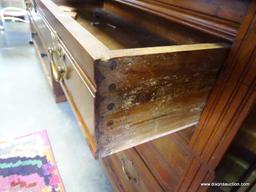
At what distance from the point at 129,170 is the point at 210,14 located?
2.31ft

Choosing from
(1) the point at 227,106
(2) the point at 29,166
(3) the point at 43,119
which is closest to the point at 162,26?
(1) the point at 227,106

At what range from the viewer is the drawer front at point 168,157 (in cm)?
59

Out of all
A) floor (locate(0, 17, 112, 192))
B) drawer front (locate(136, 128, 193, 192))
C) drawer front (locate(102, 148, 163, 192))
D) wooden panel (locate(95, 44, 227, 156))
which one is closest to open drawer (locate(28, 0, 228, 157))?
wooden panel (locate(95, 44, 227, 156))

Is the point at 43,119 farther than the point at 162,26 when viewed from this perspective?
Yes

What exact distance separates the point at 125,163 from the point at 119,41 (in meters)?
0.56

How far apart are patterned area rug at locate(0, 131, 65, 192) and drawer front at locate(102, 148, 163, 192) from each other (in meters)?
0.30

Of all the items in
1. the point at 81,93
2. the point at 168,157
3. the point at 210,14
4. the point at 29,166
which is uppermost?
the point at 210,14

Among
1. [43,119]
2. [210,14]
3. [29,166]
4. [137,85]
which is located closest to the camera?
[137,85]

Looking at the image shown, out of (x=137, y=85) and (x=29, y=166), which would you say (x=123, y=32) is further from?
(x=29, y=166)

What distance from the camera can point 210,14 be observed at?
0.46 meters

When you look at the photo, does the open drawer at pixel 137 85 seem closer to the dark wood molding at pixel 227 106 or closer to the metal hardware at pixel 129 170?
the dark wood molding at pixel 227 106

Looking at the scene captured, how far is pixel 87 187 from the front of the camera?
109cm

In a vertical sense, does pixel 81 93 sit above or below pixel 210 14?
below

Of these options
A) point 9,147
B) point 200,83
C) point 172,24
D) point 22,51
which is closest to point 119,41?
point 172,24
